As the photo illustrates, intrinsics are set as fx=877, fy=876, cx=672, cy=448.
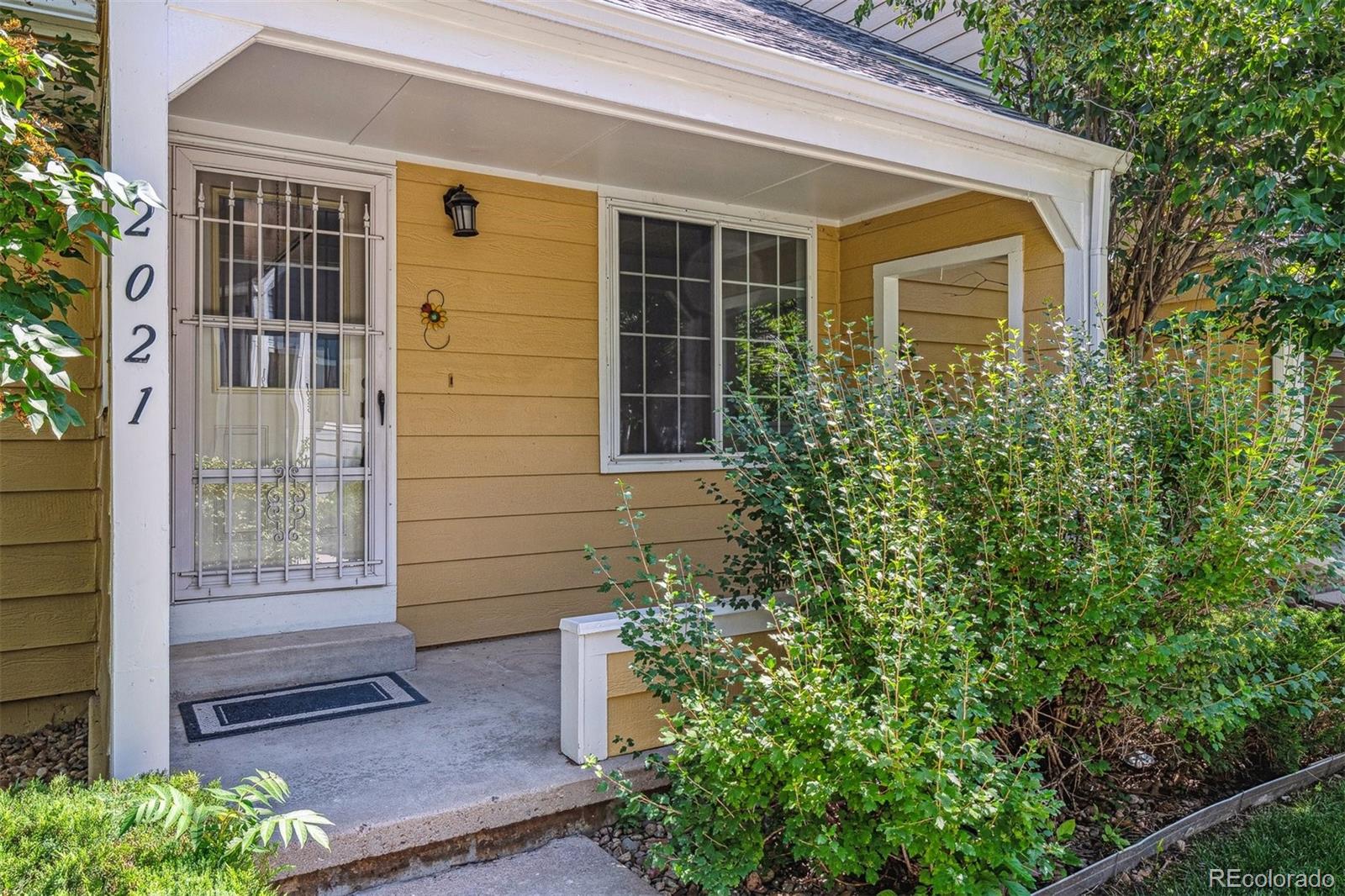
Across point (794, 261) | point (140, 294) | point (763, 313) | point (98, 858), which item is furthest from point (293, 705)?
point (794, 261)

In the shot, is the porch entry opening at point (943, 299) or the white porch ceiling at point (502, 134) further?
the porch entry opening at point (943, 299)

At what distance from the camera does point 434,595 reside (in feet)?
13.9

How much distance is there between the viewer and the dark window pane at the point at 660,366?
4.86 m

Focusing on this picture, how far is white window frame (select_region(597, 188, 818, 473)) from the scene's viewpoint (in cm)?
468

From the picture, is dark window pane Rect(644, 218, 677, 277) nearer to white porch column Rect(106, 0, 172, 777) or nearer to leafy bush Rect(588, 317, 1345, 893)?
leafy bush Rect(588, 317, 1345, 893)

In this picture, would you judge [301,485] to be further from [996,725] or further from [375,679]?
[996,725]

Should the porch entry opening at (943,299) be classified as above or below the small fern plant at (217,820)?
above

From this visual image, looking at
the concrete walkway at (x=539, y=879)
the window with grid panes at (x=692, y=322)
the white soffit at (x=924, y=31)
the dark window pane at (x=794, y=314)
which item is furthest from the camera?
the white soffit at (x=924, y=31)

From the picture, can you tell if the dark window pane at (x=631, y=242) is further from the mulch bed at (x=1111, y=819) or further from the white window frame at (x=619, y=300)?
the mulch bed at (x=1111, y=819)

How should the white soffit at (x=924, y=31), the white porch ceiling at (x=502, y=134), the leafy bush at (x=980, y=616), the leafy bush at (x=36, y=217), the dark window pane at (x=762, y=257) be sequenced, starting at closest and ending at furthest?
1. the leafy bush at (x=36, y=217)
2. the leafy bush at (x=980, y=616)
3. the white porch ceiling at (x=502, y=134)
4. the dark window pane at (x=762, y=257)
5. the white soffit at (x=924, y=31)

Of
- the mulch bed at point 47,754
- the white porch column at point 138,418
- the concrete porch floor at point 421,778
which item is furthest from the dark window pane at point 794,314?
the mulch bed at point 47,754

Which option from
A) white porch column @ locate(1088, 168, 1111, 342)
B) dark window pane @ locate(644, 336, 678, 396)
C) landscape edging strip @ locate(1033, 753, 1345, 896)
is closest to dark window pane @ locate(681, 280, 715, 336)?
dark window pane @ locate(644, 336, 678, 396)

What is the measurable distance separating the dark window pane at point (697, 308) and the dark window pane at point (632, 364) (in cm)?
31

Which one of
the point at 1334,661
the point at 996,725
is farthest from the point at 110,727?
the point at 1334,661
